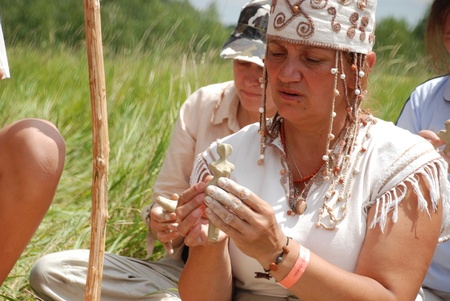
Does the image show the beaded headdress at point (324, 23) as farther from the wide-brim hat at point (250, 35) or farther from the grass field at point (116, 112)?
the wide-brim hat at point (250, 35)

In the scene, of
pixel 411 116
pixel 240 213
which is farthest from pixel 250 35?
pixel 240 213

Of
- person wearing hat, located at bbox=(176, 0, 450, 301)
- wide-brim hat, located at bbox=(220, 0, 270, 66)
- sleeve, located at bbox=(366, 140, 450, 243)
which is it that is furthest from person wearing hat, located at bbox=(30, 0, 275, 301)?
sleeve, located at bbox=(366, 140, 450, 243)

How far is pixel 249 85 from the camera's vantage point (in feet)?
12.1

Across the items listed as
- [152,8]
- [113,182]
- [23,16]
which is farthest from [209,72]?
[152,8]

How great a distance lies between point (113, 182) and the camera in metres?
4.73

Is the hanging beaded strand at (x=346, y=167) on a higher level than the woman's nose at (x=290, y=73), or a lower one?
lower

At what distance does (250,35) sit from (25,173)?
1.43 meters

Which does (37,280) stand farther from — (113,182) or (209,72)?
(209,72)

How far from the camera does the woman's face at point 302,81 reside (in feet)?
8.82

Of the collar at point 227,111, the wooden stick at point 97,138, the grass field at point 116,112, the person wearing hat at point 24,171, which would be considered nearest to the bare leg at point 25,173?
the person wearing hat at point 24,171

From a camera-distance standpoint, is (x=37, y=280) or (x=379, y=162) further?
(x=37, y=280)

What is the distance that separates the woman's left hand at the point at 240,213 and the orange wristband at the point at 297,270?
0.14 m

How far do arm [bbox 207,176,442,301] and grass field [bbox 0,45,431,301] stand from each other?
0.53m

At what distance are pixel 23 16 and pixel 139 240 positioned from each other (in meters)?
8.53
